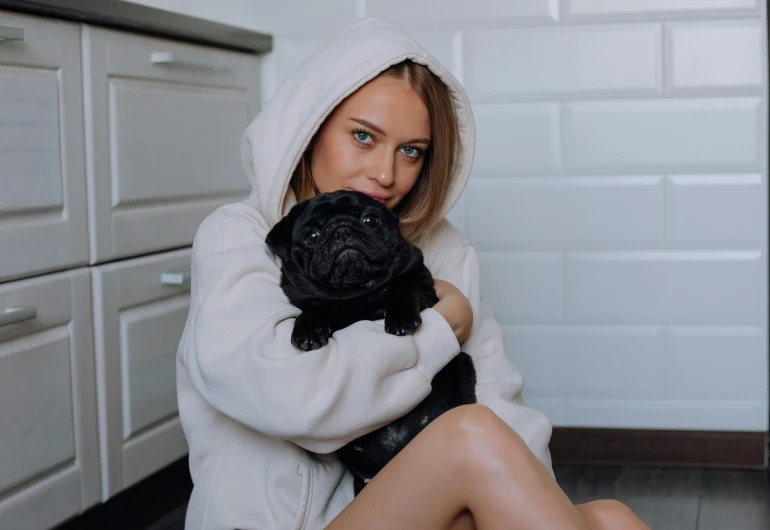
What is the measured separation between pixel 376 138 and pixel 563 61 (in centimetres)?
111

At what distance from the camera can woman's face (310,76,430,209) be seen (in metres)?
1.39

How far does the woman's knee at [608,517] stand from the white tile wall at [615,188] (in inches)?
50.2

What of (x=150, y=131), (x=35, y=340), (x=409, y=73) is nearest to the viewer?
(x=409, y=73)

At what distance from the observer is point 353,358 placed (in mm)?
1170

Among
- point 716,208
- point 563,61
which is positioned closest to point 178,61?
point 563,61

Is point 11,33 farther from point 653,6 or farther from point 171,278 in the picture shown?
point 653,6

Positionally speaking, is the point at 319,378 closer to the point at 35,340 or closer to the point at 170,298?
the point at 35,340

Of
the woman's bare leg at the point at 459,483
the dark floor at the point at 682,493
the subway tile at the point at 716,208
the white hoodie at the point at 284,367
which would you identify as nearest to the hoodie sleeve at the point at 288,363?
the white hoodie at the point at 284,367

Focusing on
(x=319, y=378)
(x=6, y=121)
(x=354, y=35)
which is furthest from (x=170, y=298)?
(x=319, y=378)

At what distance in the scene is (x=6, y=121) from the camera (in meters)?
1.49

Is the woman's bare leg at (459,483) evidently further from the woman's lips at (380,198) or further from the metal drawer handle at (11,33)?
the metal drawer handle at (11,33)

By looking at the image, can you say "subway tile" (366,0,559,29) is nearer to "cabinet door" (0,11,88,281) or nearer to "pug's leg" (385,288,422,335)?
"cabinet door" (0,11,88,281)

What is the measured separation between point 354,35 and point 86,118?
0.57 m

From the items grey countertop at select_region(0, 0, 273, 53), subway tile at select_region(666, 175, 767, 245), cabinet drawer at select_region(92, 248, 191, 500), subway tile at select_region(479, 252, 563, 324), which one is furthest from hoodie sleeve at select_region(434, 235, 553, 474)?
subway tile at select_region(666, 175, 767, 245)
